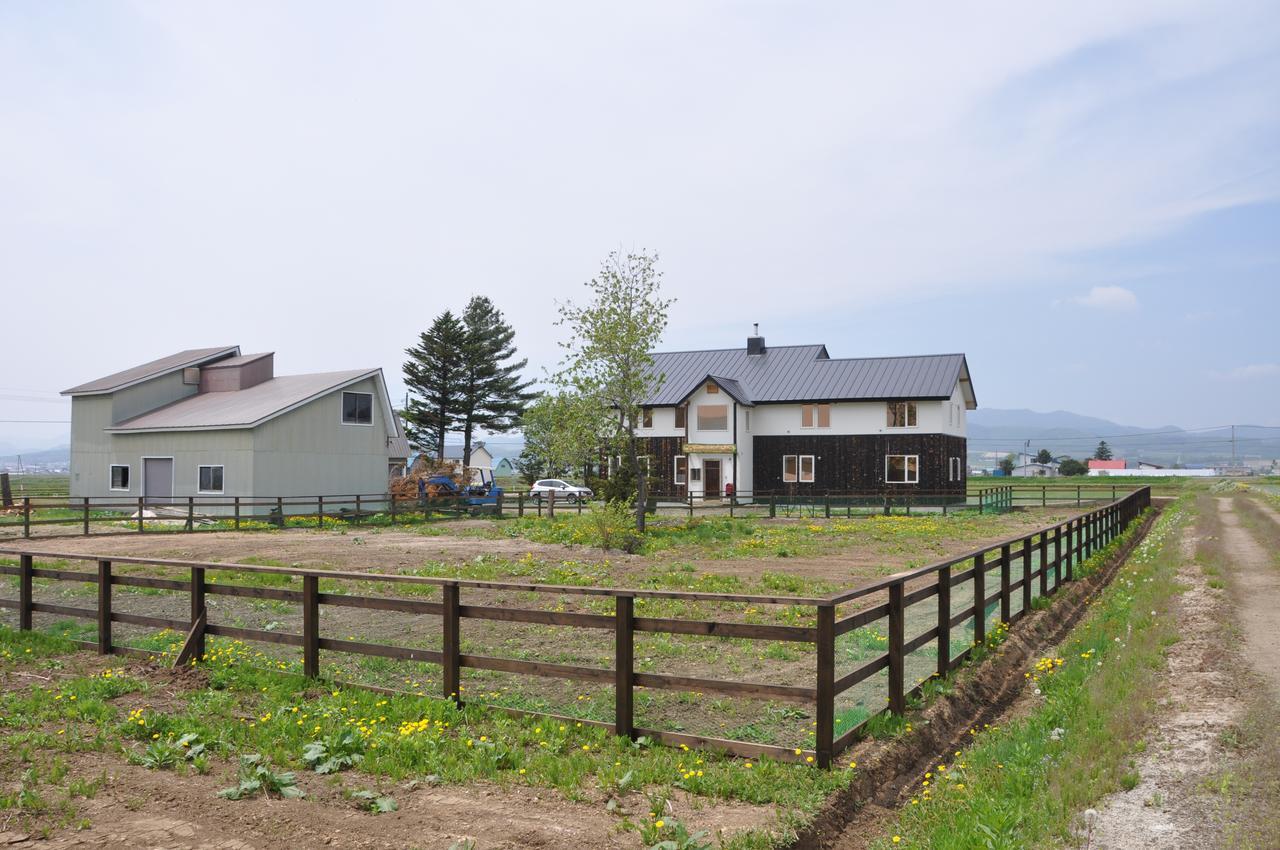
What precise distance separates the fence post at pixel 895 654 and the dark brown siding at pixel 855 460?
133 ft

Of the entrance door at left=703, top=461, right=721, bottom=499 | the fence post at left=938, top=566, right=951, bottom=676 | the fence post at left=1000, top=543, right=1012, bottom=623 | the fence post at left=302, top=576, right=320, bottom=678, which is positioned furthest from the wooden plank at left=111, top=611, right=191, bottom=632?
the entrance door at left=703, top=461, right=721, bottom=499

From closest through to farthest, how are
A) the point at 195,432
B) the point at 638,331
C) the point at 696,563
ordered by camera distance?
the point at 696,563 < the point at 638,331 < the point at 195,432

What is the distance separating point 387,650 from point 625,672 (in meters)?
2.34

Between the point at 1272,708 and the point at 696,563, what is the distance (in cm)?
1260

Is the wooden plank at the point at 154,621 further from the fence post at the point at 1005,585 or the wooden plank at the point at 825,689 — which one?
the fence post at the point at 1005,585

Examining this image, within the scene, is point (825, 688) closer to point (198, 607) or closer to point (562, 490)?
point (198, 607)

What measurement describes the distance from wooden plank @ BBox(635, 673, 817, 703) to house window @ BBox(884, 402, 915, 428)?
1690 inches

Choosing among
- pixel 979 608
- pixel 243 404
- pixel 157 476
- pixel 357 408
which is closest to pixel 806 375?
pixel 357 408

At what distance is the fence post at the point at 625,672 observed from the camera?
23.1 feet

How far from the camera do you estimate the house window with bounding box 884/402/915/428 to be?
48000mm

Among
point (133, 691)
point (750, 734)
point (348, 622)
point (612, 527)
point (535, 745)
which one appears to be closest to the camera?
point (535, 745)

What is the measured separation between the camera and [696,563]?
19750 mm

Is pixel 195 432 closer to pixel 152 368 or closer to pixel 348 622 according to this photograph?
pixel 152 368

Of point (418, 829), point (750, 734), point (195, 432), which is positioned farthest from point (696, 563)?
point (195, 432)
